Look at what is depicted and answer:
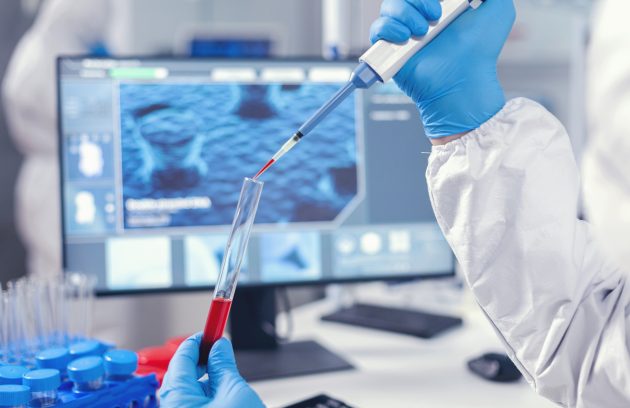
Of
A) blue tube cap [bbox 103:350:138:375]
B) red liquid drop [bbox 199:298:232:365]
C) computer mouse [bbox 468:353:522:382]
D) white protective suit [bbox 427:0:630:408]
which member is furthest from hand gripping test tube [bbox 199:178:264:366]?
computer mouse [bbox 468:353:522:382]

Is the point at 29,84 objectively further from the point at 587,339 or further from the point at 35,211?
the point at 587,339

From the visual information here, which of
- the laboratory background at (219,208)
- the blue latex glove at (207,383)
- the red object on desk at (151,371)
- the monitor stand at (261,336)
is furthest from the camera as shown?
the monitor stand at (261,336)

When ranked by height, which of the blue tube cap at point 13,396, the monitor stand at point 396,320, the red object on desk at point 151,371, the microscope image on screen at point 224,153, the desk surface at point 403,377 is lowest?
the desk surface at point 403,377

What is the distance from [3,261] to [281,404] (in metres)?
0.68

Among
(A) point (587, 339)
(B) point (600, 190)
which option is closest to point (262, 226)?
(A) point (587, 339)

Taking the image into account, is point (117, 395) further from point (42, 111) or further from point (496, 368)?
point (42, 111)

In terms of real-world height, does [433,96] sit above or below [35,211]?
above

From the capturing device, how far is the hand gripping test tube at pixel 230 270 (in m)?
0.65

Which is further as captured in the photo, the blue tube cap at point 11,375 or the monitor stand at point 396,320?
the monitor stand at point 396,320

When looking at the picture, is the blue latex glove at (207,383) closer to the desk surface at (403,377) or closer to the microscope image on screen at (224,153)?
the desk surface at (403,377)

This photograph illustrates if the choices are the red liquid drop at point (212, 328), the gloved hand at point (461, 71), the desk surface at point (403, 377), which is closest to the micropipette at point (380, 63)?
the gloved hand at point (461, 71)

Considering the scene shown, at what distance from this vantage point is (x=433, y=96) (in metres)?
0.74

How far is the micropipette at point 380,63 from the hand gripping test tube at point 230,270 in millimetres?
30

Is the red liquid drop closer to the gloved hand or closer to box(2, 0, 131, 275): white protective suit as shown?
the gloved hand
